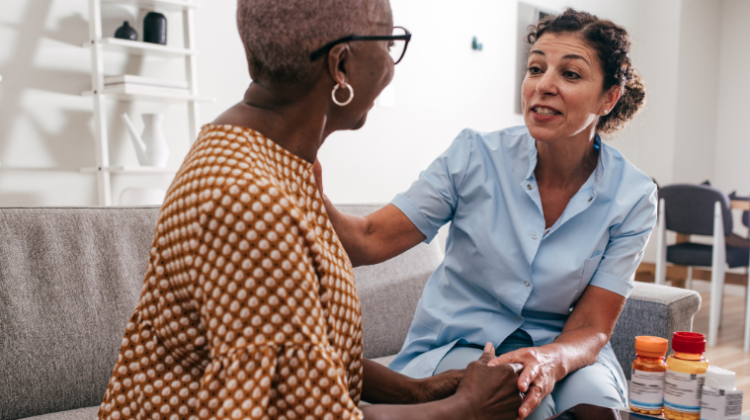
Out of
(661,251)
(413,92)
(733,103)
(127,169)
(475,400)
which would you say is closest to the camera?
(475,400)

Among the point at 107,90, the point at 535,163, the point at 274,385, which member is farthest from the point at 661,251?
the point at 274,385

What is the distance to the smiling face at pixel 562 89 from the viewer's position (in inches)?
47.7

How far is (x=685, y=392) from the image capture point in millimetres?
903

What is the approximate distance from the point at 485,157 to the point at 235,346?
0.86 m

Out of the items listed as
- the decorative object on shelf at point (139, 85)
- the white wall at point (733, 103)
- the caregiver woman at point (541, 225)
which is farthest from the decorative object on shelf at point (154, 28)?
the white wall at point (733, 103)

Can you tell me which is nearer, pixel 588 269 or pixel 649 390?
pixel 649 390

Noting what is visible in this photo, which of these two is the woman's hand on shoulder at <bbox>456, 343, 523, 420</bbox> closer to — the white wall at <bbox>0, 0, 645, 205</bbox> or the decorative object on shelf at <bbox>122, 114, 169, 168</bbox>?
the decorative object on shelf at <bbox>122, 114, 169, 168</bbox>

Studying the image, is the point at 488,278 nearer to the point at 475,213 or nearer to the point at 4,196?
the point at 475,213

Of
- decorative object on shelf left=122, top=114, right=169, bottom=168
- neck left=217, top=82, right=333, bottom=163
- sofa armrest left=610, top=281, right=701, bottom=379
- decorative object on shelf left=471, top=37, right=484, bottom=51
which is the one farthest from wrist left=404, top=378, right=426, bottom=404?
decorative object on shelf left=471, top=37, right=484, bottom=51

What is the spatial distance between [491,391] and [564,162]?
596 millimetres

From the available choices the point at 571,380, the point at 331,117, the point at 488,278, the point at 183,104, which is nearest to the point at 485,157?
the point at 488,278

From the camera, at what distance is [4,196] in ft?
6.88

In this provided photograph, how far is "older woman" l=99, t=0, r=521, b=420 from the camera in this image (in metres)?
0.59

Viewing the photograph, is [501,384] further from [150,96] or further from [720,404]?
[150,96]
